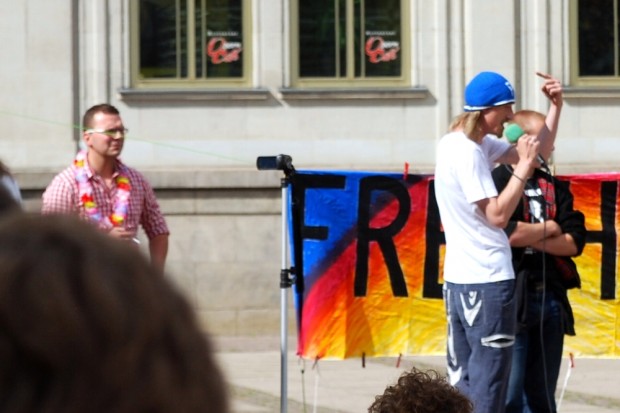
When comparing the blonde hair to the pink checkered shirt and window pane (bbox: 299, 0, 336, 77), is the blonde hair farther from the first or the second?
window pane (bbox: 299, 0, 336, 77)

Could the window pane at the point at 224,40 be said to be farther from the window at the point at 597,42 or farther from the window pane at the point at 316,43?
the window at the point at 597,42

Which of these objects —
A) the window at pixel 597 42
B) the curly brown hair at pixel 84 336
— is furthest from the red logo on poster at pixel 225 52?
the curly brown hair at pixel 84 336

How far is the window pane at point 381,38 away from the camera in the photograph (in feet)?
44.3

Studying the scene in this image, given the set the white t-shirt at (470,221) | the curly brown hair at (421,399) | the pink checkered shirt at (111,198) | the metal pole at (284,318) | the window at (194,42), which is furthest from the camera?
the window at (194,42)

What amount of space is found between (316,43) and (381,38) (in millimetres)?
631

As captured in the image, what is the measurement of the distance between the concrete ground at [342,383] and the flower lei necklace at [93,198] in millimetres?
1931

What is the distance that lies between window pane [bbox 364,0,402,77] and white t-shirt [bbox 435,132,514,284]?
7777 mm

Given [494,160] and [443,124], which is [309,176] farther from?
[443,124]

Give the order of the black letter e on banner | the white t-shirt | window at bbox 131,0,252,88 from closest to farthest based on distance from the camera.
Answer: the white t-shirt < the black letter e on banner < window at bbox 131,0,252,88

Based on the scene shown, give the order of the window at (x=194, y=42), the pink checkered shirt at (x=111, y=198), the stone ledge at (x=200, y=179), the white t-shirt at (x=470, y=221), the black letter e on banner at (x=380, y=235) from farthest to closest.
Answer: the window at (x=194, y=42)
the stone ledge at (x=200, y=179)
the black letter e on banner at (x=380, y=235)
the pink checkered shirt at (x=111, y=198)
the white t-shirt at (x=470, y=221)

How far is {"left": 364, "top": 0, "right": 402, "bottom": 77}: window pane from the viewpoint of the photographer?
13.5 metres

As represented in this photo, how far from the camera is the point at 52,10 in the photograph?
13.2 m

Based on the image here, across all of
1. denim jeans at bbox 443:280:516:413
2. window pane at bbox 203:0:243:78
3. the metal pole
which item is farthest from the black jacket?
window pane at bbox 203:0:243:78

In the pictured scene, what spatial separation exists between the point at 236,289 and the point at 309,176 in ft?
18.3
